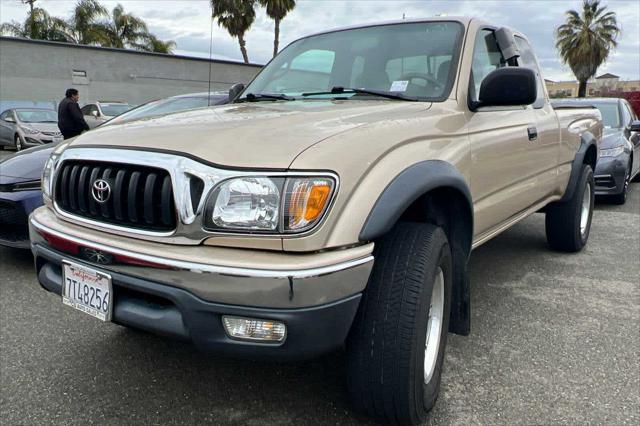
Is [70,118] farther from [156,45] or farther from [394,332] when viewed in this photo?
[156,45]

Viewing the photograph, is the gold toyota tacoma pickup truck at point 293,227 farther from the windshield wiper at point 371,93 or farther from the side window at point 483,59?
the side window at point 483,59

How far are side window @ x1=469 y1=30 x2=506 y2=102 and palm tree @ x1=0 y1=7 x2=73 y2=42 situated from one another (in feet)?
101

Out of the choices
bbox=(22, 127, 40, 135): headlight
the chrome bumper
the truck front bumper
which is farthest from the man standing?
the chrome bumper

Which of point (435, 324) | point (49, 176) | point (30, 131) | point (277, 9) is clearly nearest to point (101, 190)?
point (49, 176)

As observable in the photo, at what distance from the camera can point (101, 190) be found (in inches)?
77.5

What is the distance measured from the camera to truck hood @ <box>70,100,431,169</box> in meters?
1.75

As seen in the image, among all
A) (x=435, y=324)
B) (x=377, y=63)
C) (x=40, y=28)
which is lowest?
Result: (x=435, y=324)

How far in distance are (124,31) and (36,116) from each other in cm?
1919

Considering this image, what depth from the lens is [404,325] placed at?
186 cm

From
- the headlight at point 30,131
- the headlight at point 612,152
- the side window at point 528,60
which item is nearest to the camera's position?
the side window at point 528,60

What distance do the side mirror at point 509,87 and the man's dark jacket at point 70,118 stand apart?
826 centimetres

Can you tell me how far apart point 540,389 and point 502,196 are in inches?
43.5

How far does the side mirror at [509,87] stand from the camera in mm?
2527

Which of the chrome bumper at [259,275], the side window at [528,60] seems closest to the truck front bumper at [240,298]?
the chrome bumper at [259,275]
